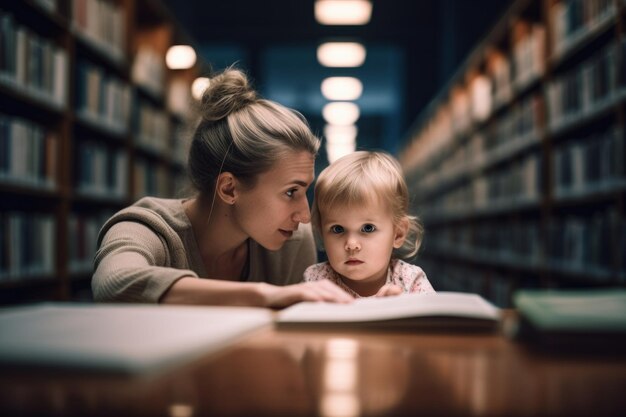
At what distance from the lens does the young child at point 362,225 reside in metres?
1.48

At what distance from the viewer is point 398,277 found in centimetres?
156

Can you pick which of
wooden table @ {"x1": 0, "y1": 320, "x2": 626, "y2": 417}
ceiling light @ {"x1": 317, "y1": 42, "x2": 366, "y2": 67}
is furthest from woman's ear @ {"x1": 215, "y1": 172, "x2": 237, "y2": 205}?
ceiling light @ {"x1": 317, "y1": 42, "x2": 366, "y2": 67}

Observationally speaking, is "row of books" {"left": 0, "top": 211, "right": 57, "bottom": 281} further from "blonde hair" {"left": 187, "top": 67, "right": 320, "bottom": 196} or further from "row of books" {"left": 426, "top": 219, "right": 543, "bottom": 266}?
"row of books" {"left": 426, "top": 219, "right": 543, "bottom": 266}

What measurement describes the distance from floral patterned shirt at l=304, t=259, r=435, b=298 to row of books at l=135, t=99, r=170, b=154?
102 inches

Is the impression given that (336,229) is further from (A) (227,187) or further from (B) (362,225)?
(A) (227,187)

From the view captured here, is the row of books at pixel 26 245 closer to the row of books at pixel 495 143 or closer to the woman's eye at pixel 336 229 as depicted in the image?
the woman's eye at pixel 336 229

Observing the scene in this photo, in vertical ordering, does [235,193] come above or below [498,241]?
above

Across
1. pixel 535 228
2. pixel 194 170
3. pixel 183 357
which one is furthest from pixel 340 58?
pixel 183 357

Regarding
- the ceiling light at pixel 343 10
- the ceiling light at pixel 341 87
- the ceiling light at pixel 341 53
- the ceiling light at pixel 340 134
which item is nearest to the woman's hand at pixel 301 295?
the ceiling light at pixel 343 10

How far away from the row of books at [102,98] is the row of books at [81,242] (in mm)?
524

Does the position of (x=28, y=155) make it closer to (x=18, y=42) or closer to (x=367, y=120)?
(x=18, y=42)

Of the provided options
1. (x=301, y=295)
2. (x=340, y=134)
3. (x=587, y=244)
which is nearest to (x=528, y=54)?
(x=587, y=244)

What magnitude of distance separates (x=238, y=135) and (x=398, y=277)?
1.79ft

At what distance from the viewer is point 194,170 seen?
1.64 m
